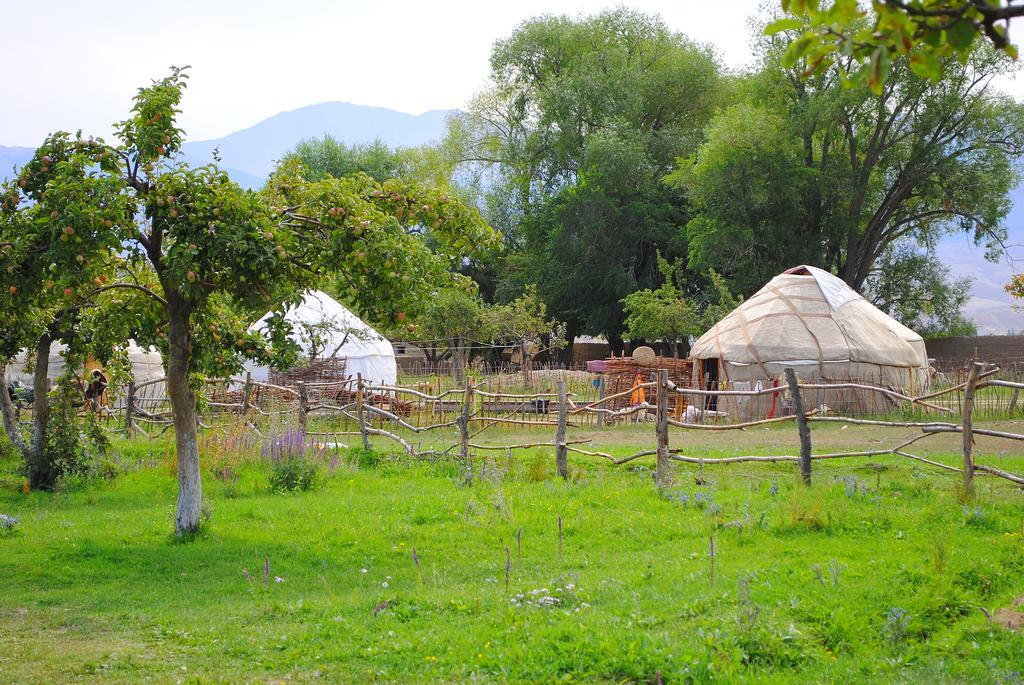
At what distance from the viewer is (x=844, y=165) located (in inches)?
1216

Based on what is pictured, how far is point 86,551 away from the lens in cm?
841

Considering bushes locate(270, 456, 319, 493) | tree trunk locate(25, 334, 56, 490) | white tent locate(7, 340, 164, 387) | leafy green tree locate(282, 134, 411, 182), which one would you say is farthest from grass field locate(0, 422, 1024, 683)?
leafy green tree locate(282, 134, 411, 182)

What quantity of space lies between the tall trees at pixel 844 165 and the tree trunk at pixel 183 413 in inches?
961

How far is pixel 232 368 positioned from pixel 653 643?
16.0 feet

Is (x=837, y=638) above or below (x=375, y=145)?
below

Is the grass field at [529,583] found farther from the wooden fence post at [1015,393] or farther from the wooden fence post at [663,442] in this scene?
the wooden fence post at [1015,393]

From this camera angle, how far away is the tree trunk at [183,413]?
28.0ft

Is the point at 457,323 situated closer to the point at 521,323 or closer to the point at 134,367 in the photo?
the point at 521,323

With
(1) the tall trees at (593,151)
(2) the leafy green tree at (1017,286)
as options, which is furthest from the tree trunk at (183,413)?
(1) the tall trees at (593,151)

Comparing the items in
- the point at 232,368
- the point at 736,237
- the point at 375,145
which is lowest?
the point at 232,368

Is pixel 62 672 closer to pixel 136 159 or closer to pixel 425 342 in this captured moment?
pixel 136 159

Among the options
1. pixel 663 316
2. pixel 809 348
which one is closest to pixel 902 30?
pixel 809 348

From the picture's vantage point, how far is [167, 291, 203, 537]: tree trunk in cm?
853

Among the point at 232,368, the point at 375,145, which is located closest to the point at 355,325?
the point at 232,368
